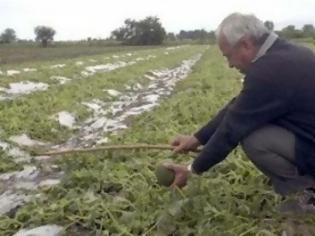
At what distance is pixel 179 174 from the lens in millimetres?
4480

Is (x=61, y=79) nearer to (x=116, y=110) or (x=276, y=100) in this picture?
(x=116, y=110)

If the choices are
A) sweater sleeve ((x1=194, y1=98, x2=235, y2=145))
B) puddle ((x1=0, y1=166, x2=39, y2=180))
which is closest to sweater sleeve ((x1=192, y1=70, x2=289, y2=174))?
sweater sleeve ((x1=194, y1=98, x2=235, y2=145))

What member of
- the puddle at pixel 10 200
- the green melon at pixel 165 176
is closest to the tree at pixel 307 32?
the puddle at pixel 10 200

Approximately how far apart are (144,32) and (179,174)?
76.2 meters

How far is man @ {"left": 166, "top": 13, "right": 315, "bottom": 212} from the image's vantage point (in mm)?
3883

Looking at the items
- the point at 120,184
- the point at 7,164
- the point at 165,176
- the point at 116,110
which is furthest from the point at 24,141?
the point at 165,176

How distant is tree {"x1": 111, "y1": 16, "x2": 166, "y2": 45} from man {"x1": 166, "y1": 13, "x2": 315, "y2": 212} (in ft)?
248

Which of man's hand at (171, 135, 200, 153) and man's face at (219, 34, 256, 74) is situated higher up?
man's face at (219, 34, 256, 74)

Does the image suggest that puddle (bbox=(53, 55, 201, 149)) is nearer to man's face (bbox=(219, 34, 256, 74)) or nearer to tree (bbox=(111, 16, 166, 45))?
man's face (bbox=(219, 34, 256, 74))

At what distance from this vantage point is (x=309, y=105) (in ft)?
13.0

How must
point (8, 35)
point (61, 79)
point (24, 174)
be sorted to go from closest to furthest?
point (24, 174) → point (61, 79) → point (8, 35)

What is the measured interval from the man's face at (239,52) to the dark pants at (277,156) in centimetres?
44

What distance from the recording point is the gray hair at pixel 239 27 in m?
3.88

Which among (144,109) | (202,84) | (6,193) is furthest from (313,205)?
(202,84)
